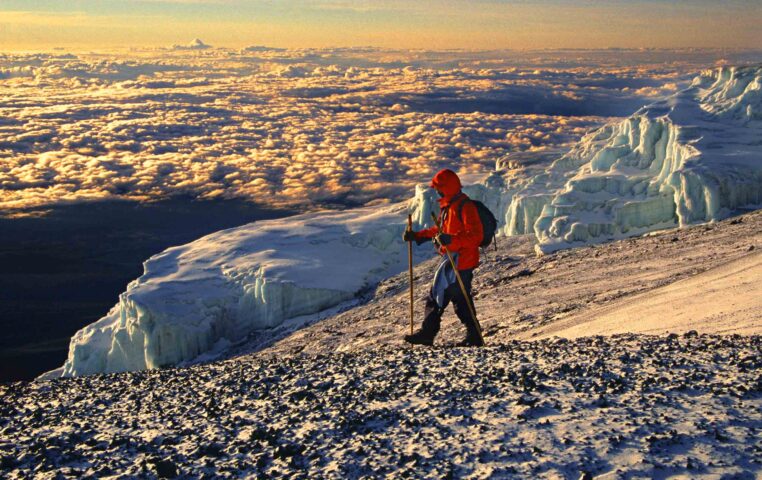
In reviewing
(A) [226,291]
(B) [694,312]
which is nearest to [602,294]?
(B) [694,312]

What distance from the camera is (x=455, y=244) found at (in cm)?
1067

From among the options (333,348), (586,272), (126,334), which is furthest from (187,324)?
(586,272)

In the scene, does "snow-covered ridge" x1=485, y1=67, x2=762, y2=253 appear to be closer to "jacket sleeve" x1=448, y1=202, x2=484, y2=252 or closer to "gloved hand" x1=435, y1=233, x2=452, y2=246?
"jacket sleeve" x1=448, y1=202, x2=484, y2=252

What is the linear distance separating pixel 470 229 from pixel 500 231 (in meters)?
50.2

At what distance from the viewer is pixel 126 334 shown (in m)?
48.1

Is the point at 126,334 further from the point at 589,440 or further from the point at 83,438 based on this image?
the point at 589,440

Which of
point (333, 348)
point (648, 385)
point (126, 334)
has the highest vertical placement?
point (648, 385)

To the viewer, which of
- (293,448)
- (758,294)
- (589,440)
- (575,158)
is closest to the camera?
(589,440)

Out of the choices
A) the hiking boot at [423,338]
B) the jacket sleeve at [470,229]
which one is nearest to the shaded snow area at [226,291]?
the hiking boot at [423,338]

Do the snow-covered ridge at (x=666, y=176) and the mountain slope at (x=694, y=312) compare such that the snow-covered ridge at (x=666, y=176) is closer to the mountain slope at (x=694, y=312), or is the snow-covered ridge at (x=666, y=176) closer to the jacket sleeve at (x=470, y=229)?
the mountain slope at (x=694, y=312)

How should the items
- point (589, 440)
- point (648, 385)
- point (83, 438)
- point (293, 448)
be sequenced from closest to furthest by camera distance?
point (589, 440)
point (293, 448)
point (648, 385)
point (83, 438)

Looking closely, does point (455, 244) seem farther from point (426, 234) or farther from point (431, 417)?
point (431, 417)

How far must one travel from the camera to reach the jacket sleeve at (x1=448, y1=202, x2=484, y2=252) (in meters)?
10.6

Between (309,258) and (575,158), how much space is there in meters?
26.8
